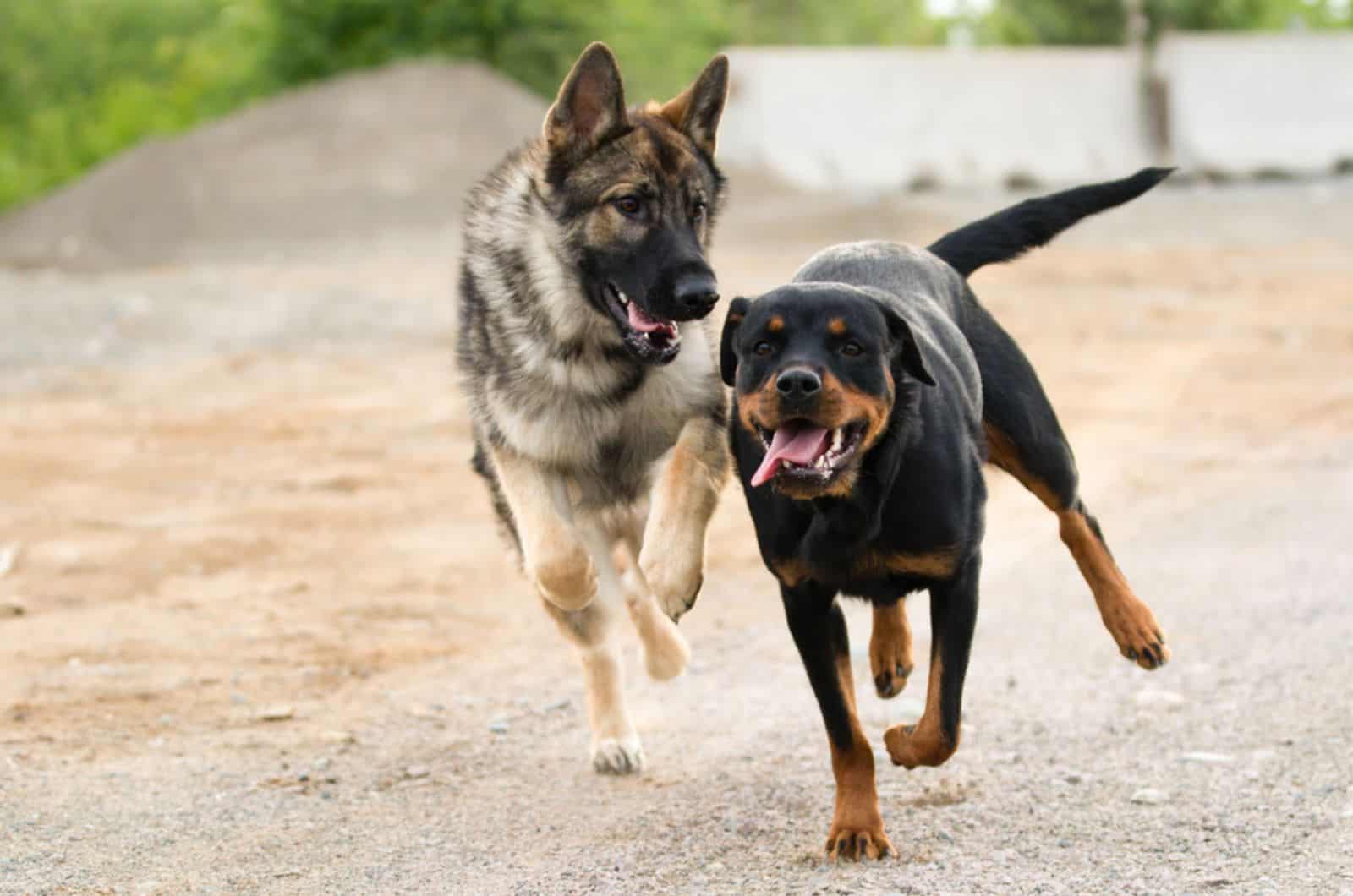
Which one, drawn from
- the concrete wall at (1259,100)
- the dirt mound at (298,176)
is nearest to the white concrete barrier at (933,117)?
the concrete wall at (1259,100)

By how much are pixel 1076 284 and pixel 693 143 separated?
14109 mm

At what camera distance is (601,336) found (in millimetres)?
5789

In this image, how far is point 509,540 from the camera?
6.55 m

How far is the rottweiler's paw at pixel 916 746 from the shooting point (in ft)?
15.8

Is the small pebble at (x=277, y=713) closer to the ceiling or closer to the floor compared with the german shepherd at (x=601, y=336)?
closer to the floor

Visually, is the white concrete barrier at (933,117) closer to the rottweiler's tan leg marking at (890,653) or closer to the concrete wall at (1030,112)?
the concrete wall at (1030,112)

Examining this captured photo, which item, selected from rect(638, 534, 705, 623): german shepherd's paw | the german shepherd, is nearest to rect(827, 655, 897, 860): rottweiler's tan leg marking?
rect(638, 534, 705, 623): german shepherd's paw

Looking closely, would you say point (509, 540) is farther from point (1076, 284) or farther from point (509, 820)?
point (1076, 284)

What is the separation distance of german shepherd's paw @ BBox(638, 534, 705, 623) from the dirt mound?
1907 cm

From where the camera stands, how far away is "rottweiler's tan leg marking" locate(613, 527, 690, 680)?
21.4 ft

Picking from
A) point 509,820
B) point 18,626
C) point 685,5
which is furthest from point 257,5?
point 509,820

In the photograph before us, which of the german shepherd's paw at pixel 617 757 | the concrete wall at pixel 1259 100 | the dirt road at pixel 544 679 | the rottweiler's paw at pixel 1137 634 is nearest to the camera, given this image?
the dirt road at pixel 544 679

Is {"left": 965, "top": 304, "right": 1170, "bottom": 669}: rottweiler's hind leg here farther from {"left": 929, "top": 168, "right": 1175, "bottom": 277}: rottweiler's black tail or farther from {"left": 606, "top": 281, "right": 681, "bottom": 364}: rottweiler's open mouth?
{"left": 606, "top": 281, "right": 681, "bottom": 364}: rottweiler's open mouth

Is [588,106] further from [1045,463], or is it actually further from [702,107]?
[1045,463]
